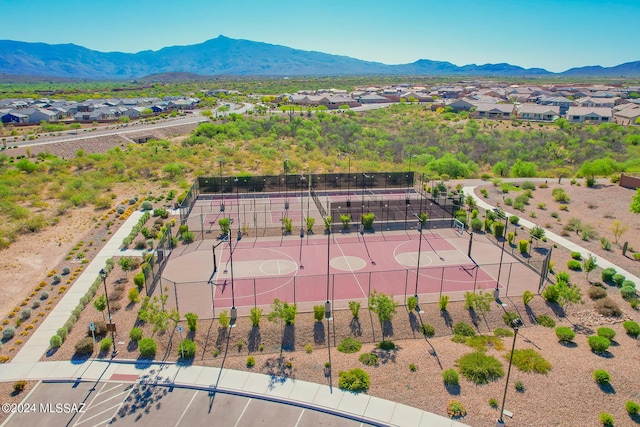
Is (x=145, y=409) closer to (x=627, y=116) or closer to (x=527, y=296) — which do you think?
(x=527, y=296)

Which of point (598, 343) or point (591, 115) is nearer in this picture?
point (598, 343)

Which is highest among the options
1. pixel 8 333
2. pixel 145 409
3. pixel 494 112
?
pixel 494 112

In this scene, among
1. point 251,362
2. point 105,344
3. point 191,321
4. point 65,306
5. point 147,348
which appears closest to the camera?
point 251,362

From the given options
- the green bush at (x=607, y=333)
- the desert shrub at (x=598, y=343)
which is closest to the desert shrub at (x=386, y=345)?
the desert shrub at (x=598, y=343)

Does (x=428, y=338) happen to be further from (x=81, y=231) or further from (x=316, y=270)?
(x=81, y=231)

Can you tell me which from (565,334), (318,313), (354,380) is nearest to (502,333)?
(565,334)

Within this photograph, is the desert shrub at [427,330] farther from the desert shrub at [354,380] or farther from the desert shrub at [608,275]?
the desert shrub at [608,275]

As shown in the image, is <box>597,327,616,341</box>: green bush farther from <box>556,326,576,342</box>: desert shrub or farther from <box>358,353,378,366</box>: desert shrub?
<box>358,353,378,366</box>: desert shrub

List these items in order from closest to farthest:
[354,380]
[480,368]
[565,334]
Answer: [354,380]
[480,368]
[565,334]
